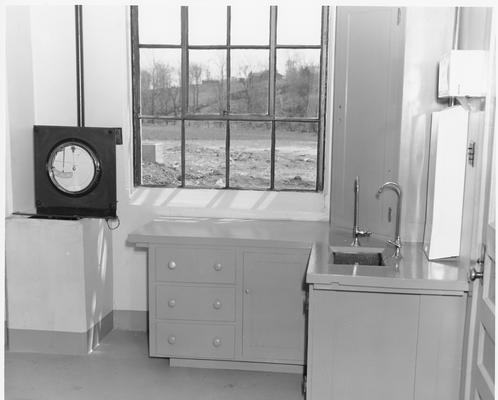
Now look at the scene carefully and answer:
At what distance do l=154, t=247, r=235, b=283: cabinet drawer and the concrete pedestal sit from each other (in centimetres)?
57

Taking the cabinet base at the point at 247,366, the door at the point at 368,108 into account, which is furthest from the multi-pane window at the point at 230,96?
the cabinet base at the point at 247,366

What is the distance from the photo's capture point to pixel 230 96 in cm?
459

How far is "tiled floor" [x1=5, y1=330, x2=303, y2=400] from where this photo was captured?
377 centimetres

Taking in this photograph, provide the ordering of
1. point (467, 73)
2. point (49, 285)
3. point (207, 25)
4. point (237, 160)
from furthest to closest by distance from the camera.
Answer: point (237, 160), point (207, 25), point (49, 285), point (467, 73)

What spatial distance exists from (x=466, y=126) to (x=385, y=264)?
779 millimetres

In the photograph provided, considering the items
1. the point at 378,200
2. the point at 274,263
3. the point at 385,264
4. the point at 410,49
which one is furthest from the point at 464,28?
the point at 274,263

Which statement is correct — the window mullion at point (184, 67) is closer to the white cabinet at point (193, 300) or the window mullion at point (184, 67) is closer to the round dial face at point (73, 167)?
the round dial face at point (73, 167)

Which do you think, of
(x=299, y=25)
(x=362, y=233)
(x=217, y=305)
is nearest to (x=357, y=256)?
(x=362, y=233)

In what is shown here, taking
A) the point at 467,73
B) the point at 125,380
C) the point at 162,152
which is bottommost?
the point at 125,380

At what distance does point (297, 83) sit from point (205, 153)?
78 centimetres

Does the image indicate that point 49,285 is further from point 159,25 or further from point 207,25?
point 207,25

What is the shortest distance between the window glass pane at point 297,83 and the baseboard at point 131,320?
1.67 metres

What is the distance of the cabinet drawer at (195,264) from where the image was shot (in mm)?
3990

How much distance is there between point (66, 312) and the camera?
14.0ft
